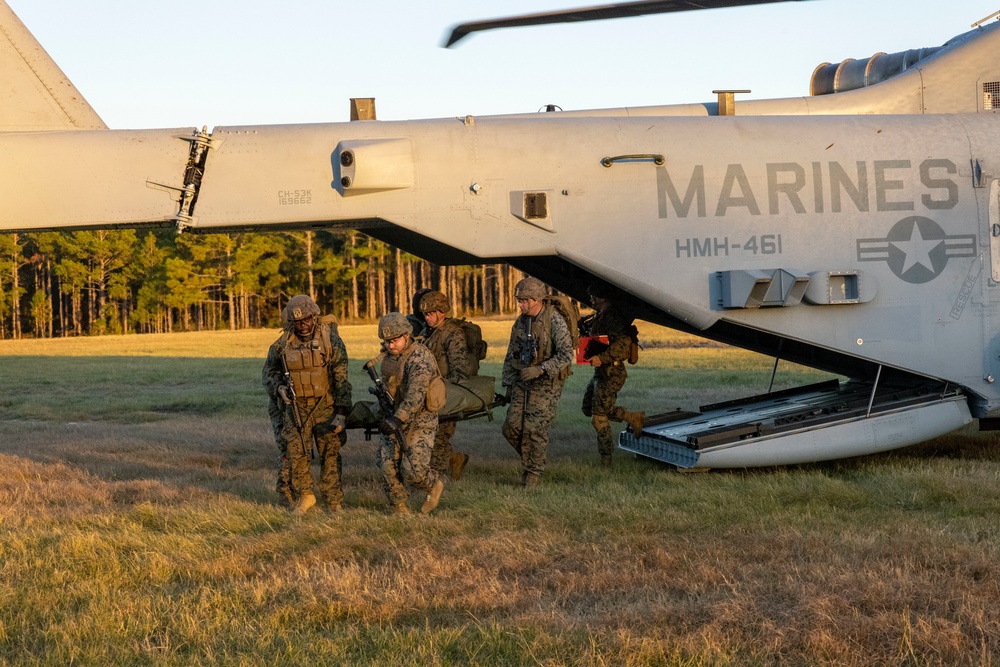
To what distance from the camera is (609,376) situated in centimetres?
1018

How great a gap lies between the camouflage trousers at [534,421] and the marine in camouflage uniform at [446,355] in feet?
2.05

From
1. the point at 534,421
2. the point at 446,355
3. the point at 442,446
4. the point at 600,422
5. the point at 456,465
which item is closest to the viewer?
the point at 534,421

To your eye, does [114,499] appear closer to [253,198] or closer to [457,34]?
[253,198]

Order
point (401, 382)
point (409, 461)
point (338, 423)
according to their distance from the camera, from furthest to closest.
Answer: point (338, 423) → point (401, 382) → point (409, 461)

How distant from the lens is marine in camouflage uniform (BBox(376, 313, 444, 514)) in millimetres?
7754

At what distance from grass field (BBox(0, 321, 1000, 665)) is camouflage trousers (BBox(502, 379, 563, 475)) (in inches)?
12.7

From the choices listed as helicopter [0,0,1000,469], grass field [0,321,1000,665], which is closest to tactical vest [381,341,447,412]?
grass field [0,321,1000,665]

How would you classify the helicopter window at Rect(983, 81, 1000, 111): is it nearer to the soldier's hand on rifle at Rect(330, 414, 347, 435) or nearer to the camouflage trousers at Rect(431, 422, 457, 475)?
the camouflage trousers at Rect(431, 422, 457, 475)

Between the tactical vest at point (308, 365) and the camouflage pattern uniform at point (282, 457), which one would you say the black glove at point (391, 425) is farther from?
the camouflage pattern uniform at point (282, 457)

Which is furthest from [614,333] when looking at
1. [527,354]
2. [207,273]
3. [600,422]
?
[207,273]

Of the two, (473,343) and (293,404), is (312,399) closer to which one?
(293,404)

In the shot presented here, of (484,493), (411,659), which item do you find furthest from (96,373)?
(411,659)

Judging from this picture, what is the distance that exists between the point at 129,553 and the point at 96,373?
18608mm

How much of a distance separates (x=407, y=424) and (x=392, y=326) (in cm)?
80
